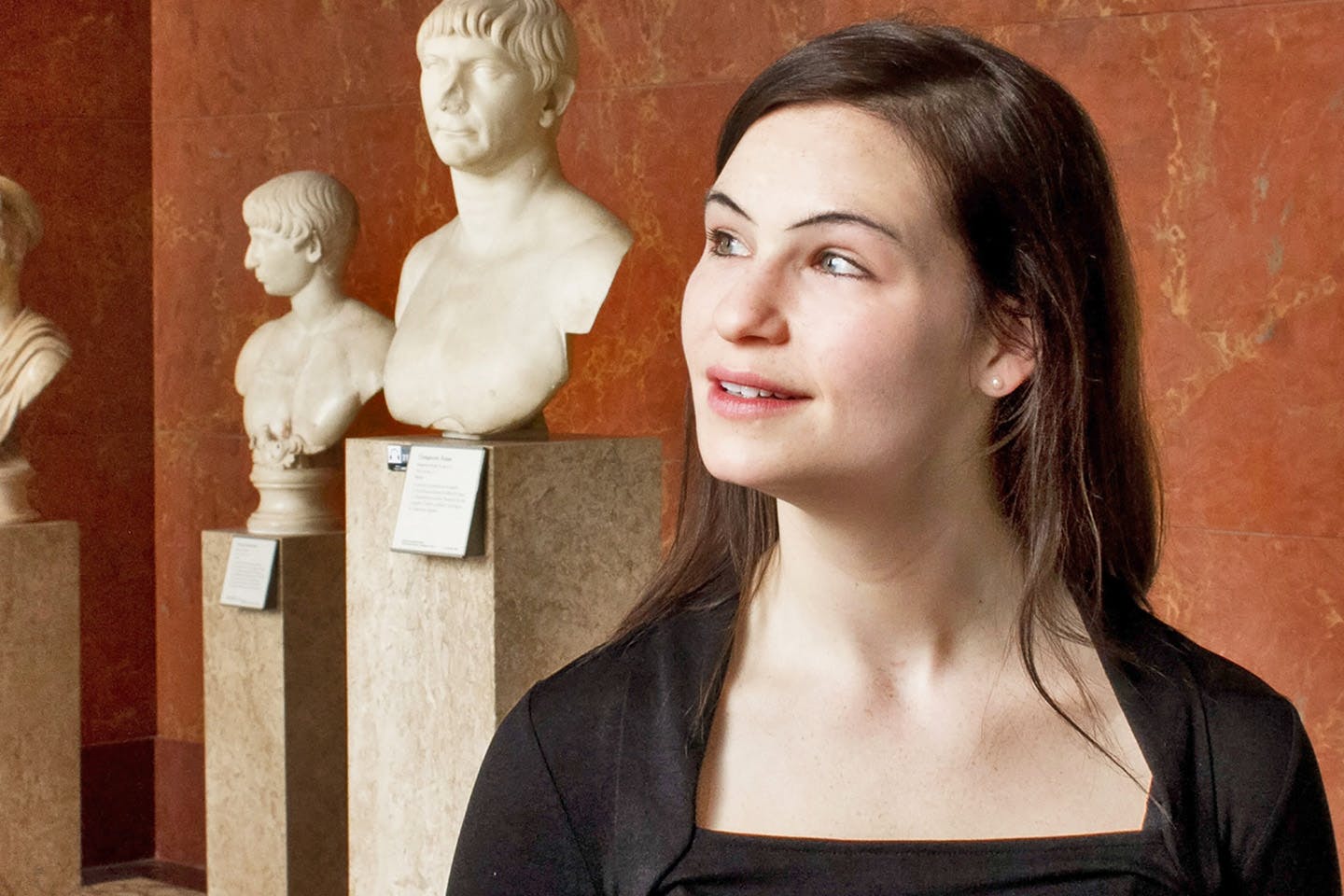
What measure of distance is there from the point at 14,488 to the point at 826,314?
4136 millimetres

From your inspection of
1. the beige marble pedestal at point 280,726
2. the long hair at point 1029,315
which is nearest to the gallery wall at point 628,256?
the beige marble pedestal at point 280,726

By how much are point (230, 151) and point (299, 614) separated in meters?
2.03

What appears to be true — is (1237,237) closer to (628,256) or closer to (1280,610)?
(1280,610)

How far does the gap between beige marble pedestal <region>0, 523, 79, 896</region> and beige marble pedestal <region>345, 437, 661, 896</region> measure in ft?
5.66

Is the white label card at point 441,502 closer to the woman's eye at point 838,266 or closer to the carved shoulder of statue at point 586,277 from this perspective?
the carved shoulder of statue at point 586,277

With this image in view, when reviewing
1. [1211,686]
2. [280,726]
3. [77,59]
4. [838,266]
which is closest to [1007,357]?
[838,266]

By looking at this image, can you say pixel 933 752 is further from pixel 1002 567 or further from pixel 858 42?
pixel 858 42

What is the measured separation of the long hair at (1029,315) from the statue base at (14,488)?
148 inches

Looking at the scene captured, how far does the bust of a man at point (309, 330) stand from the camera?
4.82 meters

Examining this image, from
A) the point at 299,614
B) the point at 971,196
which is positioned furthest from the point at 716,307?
the point at 299,614

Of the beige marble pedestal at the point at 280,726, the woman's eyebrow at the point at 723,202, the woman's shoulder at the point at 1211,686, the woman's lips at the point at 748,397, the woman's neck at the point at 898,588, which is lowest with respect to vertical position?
the beige marble pedestal at the point at 280,726

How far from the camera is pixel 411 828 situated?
366cm

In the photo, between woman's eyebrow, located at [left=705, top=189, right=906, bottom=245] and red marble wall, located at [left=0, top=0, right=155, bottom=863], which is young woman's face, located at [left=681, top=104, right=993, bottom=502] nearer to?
woman's eyebrow, located at [left=705, top=189, right=906, bottom=245]

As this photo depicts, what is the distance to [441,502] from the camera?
3.52 m
